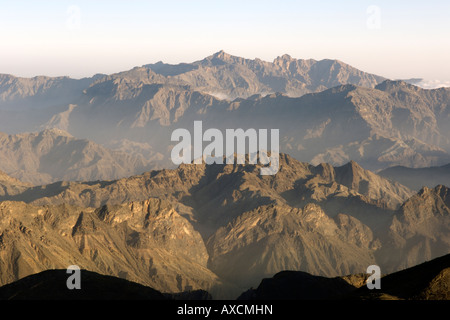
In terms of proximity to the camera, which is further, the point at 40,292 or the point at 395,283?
the point at 40,292

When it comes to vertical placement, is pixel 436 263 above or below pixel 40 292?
above

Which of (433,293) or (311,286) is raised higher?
(433,293)
